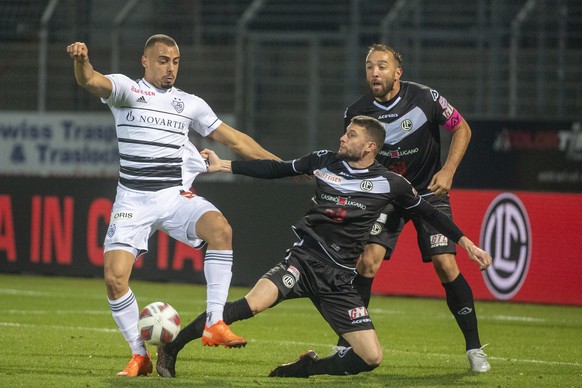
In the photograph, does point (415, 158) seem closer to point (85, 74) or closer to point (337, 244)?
point (337, 244)

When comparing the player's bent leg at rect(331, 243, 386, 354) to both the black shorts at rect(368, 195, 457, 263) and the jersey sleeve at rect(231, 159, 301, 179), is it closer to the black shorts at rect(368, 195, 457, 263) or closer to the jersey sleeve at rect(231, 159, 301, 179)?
the black shorts at rect(368, 195, 457, 263)

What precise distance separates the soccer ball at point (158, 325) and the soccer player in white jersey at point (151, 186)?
27cm

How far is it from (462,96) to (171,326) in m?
10.7

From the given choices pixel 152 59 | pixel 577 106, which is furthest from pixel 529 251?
pixel 152 59

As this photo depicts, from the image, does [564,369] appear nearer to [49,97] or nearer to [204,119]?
[204,119]

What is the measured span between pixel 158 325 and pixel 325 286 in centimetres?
108

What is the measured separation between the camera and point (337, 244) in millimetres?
8070

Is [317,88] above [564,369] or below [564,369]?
above

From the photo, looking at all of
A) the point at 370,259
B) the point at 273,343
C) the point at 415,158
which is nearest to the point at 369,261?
the point at 370,259

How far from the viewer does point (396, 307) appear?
525 inches

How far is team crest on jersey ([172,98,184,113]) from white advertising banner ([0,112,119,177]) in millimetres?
9578

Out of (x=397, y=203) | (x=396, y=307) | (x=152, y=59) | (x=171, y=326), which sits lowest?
(x=396, y=307)

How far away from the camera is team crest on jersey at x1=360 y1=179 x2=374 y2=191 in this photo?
8.15m

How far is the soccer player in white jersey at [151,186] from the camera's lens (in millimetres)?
8102
